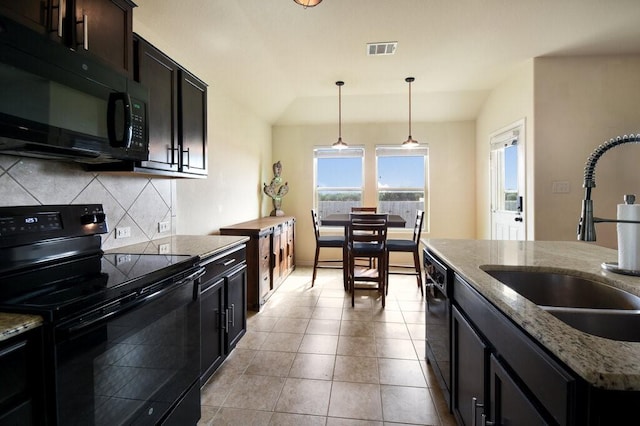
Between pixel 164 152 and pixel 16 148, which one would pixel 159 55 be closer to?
pixel 164 152

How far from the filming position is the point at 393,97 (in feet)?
15.7

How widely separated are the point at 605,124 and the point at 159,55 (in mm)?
4350

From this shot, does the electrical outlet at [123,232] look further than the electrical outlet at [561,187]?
No

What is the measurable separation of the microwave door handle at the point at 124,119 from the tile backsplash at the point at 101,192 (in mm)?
468

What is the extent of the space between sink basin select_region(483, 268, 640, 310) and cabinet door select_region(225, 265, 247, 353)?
1659mm

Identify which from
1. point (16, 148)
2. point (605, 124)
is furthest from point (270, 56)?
point (605, 124)

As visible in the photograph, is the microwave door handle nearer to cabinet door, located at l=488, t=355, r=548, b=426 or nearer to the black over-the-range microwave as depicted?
the black over-the-range microwave

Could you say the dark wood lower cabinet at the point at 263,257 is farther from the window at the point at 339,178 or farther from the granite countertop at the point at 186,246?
the window at the point at 339,178

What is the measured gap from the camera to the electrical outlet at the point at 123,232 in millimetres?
1976

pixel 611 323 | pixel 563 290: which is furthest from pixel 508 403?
pixel 563 290

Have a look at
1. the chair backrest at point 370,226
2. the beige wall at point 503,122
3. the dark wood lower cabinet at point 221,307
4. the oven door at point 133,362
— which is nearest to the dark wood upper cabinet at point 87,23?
the oven door at point 133,362

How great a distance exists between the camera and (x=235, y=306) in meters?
2.36

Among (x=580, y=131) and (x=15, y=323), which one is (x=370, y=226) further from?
(x=15, y=323)

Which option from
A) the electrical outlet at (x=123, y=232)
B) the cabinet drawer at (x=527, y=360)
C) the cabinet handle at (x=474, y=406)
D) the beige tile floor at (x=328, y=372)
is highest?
the electrical outlet at (x=123, y=232)
